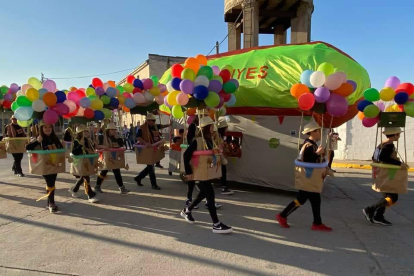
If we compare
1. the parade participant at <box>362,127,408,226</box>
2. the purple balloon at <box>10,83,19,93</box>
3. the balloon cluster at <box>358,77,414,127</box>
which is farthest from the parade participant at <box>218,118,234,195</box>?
the purple balloon at <box>10,83,19,93</box>

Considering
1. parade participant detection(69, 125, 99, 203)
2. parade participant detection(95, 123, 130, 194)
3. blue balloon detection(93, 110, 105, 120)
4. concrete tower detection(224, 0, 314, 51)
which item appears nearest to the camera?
parade participant detection(69, 125, 99, 203)

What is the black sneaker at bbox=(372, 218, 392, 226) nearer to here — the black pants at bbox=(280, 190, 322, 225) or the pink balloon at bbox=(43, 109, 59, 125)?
the black pants at bbox=(280, 190, 322, 225)

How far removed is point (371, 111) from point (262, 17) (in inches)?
561

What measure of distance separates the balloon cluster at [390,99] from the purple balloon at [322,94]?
2.60 ft

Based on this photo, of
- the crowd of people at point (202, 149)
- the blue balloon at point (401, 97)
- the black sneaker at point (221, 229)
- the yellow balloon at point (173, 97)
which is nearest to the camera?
the black sneaker at point (221, 229)

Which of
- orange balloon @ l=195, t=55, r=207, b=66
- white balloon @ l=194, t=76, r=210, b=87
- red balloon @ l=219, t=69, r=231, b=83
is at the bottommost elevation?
white balloon @ l=194, t=76, r=210, b=87

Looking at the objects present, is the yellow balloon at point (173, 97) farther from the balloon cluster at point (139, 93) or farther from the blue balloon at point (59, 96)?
the balloon cluster at point (139, 93)

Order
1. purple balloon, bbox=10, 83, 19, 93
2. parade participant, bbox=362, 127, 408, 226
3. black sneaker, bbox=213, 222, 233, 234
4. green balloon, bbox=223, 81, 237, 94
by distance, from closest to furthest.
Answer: black sneaker, bbox=213, 222, 233, 234 → parade participant, bbox=362, 127, 408, 226 → green balloon, bbox=223, 81, 237, 94 → purple balloon, bbox=10, 83, 19, 93

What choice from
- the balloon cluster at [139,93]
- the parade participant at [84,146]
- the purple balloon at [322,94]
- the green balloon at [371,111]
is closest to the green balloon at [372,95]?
the green balloon at [371,111]

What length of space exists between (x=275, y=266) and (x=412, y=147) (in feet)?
35.8

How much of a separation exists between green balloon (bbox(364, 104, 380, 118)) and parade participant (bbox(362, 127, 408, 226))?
30 cm

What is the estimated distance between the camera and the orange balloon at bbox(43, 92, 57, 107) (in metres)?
5.26

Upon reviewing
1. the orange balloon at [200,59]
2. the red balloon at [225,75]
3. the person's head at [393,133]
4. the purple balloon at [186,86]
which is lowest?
the person's head at [393,133]

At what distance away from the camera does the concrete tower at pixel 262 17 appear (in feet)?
50.7
